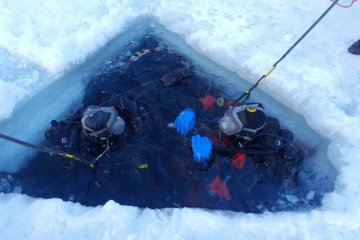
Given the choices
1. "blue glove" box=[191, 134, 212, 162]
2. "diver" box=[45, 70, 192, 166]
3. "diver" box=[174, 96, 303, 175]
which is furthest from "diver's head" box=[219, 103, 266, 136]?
"diver" box=[45, 70, 192, 166]

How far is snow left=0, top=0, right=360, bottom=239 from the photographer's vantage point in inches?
125

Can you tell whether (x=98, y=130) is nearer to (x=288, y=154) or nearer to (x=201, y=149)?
(x=201, y=149)

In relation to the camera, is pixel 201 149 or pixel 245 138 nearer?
pixel 245 138

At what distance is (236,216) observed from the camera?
3.49 meters

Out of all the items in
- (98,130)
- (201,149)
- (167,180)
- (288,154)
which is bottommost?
(167,180)

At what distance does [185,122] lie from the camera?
4.36m

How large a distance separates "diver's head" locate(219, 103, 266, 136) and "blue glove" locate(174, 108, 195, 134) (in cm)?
96

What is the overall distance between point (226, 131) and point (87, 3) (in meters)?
5.64

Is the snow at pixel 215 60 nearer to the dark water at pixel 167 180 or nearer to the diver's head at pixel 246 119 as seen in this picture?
the dark water at pixel 167 180

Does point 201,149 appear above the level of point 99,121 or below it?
below

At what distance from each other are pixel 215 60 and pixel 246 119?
2.81 metres

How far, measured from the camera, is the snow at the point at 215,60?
3188mm

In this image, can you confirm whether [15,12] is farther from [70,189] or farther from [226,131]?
[226,131]

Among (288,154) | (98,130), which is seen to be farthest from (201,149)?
(98,130)
